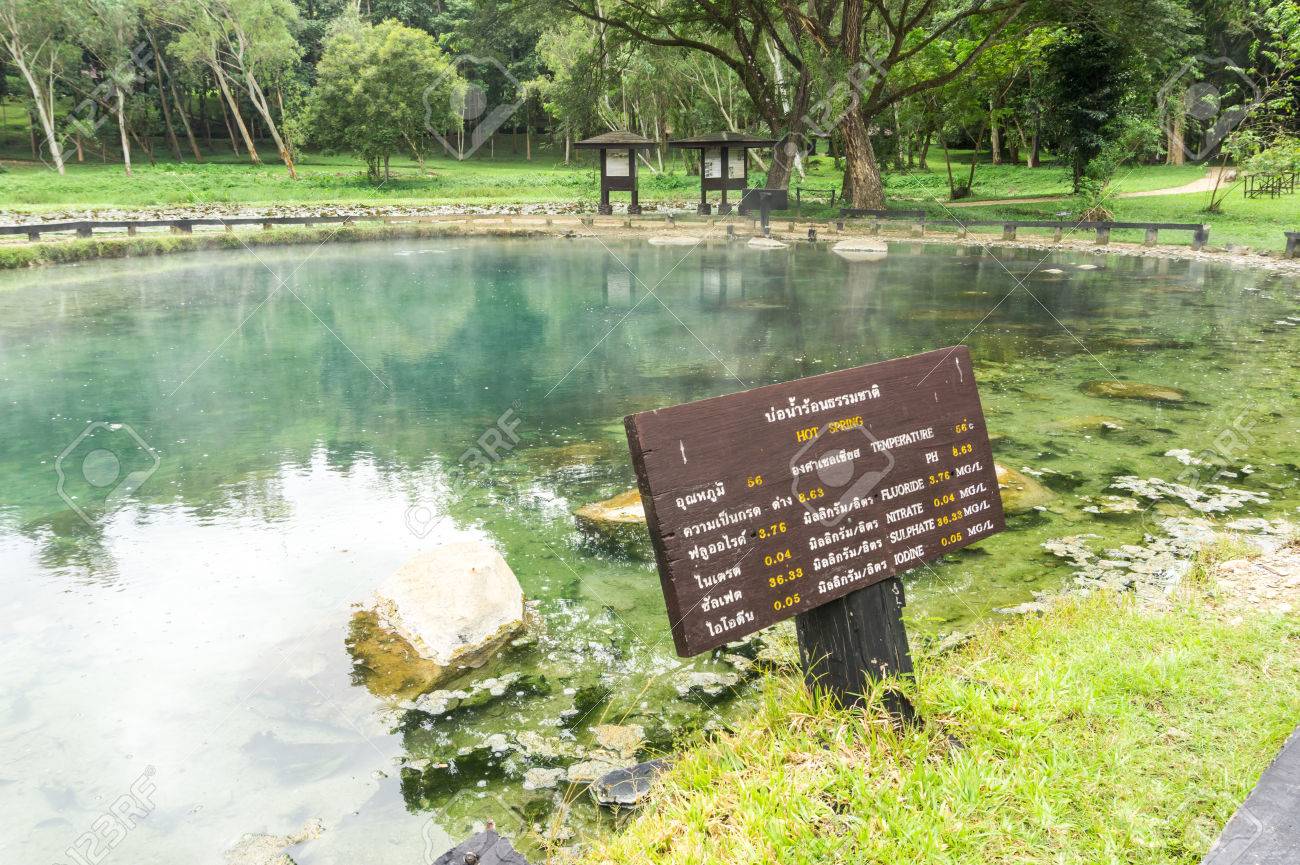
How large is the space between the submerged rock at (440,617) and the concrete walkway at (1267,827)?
15.1 ft

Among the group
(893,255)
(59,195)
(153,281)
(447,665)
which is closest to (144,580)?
(447,665)

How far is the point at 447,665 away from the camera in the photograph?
20.9 feet

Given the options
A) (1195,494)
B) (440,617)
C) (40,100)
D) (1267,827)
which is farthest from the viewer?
(40,100)

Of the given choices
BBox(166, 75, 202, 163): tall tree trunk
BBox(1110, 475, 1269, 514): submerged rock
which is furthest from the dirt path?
BBox(166, 75, 202, 163): tall tree trunk

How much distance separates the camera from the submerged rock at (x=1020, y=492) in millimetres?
8789

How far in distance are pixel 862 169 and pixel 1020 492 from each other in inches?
985

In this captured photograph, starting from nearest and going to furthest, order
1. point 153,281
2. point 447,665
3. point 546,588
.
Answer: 1. point 447,665
2. point 546,588
3. point 153,281

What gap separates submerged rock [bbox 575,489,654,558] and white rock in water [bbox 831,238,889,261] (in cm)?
1868

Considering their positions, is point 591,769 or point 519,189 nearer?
point 591,769

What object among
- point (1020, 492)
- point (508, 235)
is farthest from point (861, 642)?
point (508, 235)

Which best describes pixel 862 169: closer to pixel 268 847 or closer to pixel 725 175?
pixel 725 175

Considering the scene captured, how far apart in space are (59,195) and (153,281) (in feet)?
63.6

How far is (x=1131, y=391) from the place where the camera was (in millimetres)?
12680

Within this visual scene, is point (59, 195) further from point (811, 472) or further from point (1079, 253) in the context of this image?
point (811, 472)
